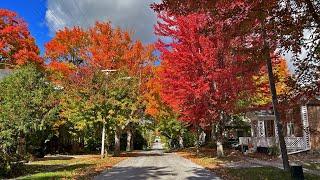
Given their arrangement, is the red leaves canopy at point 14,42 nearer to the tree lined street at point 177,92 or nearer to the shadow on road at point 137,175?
the tree lined street at point 177,92

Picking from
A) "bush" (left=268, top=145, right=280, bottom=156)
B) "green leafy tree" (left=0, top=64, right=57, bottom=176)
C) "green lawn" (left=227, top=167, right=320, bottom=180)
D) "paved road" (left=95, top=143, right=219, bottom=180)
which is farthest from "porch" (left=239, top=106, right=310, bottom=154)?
"green leafy tree" (left=0, top=64, right=57, bottom=176)

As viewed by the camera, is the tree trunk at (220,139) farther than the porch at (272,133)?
Yes

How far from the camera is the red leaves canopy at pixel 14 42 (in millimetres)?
43769

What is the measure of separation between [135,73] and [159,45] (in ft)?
55.8

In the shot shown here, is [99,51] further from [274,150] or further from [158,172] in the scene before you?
[158,172]

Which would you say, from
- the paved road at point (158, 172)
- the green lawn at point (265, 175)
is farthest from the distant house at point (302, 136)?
the green lawn at point (265, 175)

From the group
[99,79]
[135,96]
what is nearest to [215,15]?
[99,79]

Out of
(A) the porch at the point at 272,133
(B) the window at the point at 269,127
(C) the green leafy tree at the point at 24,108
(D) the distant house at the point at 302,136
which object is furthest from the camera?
(B) the window at the point at 269,127

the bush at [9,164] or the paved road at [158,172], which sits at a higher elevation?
the bush at [9,164]

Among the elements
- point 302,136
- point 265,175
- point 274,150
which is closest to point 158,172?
point 265,175

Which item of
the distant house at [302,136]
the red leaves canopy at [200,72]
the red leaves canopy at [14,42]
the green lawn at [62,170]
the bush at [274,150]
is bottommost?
the green lawn at [62,170]

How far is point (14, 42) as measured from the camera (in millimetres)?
44906

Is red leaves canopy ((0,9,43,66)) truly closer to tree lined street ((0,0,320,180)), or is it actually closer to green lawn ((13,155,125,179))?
tree lined street ((0,0,320,180))

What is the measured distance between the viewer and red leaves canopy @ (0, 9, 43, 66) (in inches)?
1723
